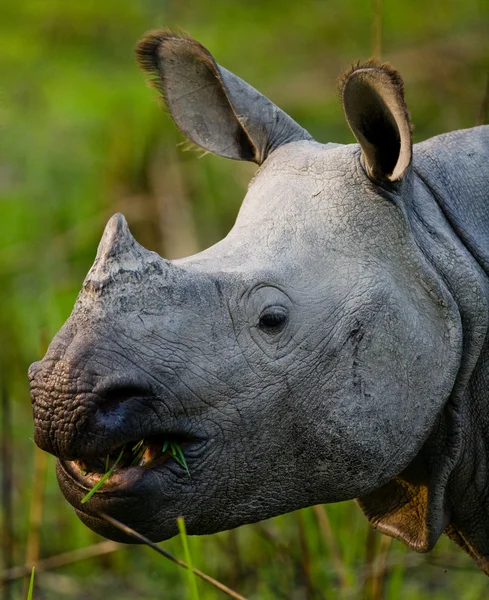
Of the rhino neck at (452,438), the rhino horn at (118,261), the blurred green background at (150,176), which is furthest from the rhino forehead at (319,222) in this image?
the blurred green background at (150,176)

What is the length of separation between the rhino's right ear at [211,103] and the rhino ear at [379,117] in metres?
0.52

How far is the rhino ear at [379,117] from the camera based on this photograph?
3.38 metres

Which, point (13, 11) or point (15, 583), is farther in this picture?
point (13, 11)

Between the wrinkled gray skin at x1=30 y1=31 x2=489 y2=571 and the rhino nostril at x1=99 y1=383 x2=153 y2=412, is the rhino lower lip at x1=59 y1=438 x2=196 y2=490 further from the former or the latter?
the rhino nostril at x1=99 y1=383 x2=153 y2=412

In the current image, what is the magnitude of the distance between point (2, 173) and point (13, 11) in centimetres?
335

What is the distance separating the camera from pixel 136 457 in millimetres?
3240

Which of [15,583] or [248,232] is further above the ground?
[248,232]

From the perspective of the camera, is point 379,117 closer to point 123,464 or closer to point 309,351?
point 309,351

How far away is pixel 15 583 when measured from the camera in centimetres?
576

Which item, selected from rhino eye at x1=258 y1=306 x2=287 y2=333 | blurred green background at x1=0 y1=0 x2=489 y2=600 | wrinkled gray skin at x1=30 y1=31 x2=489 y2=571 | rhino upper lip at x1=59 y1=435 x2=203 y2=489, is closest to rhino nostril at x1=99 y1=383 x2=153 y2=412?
wrinkled gray skin at x1=30 y1=31 x2=489 y2=571

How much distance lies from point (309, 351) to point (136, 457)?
1.90ft

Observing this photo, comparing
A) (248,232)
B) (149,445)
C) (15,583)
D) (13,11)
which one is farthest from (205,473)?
(13,11)

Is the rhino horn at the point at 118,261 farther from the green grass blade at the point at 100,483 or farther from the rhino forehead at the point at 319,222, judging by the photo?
the green grass blade at the point at 100,483

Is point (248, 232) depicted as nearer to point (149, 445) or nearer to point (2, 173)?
point (149, 445)
